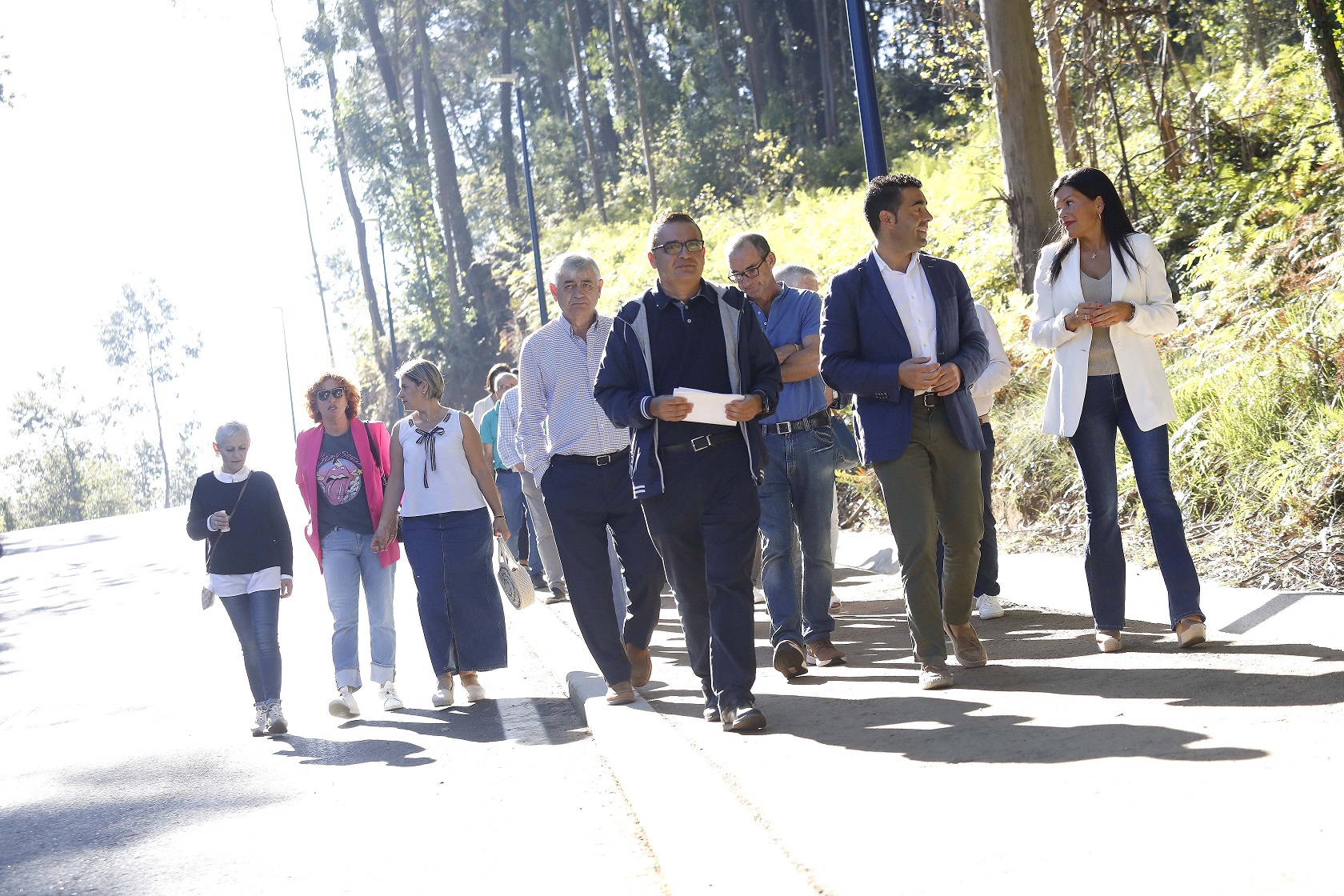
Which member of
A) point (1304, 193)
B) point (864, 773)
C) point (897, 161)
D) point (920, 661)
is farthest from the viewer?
point (897, 161)

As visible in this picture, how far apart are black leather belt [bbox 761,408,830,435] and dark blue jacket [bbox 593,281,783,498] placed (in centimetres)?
111

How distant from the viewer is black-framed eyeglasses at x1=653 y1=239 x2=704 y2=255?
230 inches

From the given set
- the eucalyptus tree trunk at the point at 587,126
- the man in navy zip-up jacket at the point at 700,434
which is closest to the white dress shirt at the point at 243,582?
the man in navy zip-up jacket at the point at 700,434

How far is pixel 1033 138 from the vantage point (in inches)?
494

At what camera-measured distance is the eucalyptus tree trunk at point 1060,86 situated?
14.3 meters

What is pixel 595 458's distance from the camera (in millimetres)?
6805

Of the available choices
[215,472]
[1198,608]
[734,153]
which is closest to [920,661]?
[1198,608]

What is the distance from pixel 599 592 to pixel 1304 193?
28.0 ft

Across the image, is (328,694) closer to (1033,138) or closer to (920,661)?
(920,661)

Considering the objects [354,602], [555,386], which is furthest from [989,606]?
[354,602]

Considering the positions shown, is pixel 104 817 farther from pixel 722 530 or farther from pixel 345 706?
pixel 722 530

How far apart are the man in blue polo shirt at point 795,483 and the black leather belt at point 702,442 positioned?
105 cm

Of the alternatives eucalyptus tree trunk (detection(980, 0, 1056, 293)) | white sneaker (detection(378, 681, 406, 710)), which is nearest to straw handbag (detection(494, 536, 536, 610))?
white sneaker (detection(378, 681, 406, 710))

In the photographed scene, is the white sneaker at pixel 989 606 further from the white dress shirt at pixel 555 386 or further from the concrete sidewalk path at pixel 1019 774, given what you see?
the white dress shirt at pixel 555 386
